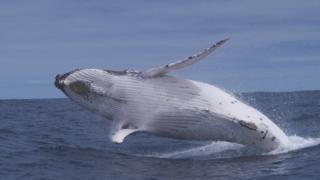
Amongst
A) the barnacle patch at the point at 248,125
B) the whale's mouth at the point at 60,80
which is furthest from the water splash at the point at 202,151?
the whale's mouth at the point at 60,80

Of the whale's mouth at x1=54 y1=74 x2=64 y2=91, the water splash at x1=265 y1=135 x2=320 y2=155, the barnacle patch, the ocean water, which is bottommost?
the ocean water

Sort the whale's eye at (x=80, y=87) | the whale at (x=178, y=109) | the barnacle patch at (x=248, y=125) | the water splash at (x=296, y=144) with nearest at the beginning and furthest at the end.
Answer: the barnacle patch at (x=248, y=125)
the whale at (x=178, y=109)
the water splash at (x=296, y=144)
the whale's eye at (x=80, y=87)

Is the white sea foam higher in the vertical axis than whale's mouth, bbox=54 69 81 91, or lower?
lower

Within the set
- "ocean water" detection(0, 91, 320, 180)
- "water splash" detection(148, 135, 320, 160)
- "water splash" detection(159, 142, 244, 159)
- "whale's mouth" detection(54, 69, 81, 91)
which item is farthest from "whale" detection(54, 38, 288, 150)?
"water splash" detection(159, 142, 244, 159)

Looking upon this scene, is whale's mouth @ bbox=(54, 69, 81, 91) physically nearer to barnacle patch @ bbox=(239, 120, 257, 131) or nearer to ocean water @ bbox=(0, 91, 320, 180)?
ocean water @ bbox=(0, 91, 320, 180)

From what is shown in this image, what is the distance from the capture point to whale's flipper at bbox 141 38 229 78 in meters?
14.9

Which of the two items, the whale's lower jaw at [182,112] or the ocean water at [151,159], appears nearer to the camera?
the ocean water at [151,159]

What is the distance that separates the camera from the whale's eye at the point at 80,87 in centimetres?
1617

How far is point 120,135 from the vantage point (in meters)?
15.1

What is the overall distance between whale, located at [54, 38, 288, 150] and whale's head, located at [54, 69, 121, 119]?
2 centimetres

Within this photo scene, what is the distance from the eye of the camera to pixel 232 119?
1532 cm

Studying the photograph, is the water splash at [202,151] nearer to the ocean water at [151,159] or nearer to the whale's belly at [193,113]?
the ocean water at [151,159]

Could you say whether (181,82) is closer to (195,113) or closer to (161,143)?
(195,113)

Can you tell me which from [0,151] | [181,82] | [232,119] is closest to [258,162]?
[232,119]
